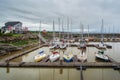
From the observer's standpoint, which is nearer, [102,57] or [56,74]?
[56,74]

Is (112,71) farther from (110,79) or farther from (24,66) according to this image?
(24,66)

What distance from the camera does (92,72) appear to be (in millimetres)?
14727

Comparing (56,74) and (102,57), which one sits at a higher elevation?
(102,57)

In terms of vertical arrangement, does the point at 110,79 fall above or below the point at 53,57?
below

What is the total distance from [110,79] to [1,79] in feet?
34.2

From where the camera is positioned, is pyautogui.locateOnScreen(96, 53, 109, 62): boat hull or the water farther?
pyautogui.locateOnScreen(96, 53, 109, 62): boat hull

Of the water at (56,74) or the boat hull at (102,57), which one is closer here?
the water at (56,74)

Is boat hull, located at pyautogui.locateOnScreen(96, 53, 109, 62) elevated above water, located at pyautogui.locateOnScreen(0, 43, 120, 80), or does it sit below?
above

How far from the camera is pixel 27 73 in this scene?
14.4m

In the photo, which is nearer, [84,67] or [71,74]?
[71,74]

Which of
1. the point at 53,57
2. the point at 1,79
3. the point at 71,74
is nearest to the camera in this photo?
the point at 1,79

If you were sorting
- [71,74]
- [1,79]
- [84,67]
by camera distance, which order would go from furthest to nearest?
[84,67]
[71,74]
[1,79]

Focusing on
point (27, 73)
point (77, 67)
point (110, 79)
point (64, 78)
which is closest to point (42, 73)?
point (27, 73)

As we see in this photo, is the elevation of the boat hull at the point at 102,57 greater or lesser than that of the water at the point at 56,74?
greater
